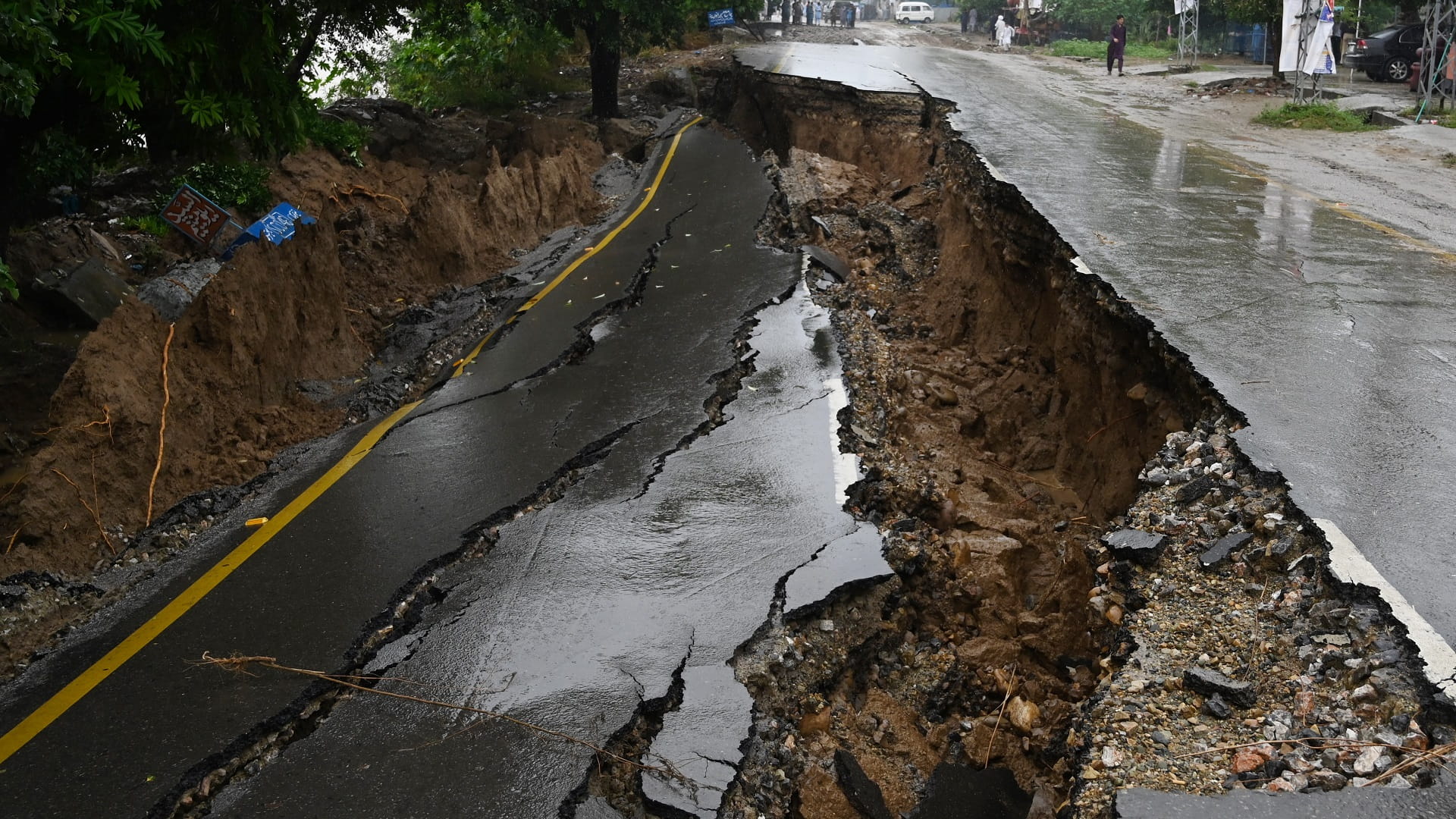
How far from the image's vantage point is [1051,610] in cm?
Answer: 552

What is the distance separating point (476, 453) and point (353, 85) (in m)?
18.9

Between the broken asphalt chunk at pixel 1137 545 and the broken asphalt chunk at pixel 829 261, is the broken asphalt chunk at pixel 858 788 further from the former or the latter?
the broken asphalt chunk at pixel 829 261

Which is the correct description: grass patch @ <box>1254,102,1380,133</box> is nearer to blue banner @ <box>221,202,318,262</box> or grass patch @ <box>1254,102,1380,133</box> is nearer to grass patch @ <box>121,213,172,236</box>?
blue banner @ <box>221,202,318,262</box>

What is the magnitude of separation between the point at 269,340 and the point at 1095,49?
3845cm

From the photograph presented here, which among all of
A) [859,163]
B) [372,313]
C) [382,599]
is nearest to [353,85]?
[859,163]

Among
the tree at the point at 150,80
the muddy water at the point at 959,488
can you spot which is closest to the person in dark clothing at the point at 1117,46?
the muddy water at the point at 959,488

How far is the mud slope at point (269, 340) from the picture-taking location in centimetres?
616

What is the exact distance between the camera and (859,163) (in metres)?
17.0

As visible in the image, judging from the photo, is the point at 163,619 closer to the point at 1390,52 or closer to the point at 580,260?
the point at 580,260

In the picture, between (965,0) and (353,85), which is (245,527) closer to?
(353,85)

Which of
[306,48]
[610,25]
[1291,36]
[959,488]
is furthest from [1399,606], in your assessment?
[1291,36]

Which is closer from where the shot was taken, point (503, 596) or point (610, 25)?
point (503, 596)

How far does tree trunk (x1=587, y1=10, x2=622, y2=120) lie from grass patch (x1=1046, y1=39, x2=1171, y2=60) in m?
22.4

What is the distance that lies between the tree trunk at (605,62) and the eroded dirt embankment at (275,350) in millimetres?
3951
